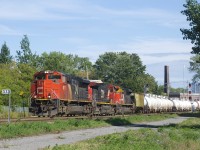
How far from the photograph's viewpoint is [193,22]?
101 ft

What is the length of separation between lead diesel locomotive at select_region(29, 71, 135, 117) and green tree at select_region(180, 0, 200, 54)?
14.3 m

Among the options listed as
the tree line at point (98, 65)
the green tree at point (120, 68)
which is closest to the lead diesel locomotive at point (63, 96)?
the tree line at point (98, 65)

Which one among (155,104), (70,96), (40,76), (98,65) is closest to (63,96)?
(70,96)

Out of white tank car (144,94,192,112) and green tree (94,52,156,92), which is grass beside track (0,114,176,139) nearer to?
white tank car (144,94,192,112)

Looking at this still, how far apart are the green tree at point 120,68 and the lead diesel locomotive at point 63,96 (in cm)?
9589

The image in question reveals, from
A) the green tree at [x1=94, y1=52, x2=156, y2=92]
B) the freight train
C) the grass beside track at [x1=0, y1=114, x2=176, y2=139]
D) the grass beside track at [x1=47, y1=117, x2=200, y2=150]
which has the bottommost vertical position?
the grass beside track at [x1=47, y1=117, x2=200, y2=150]

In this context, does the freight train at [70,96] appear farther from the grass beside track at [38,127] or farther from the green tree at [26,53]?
the green tree at [26,53]

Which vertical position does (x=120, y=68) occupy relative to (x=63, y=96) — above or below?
above

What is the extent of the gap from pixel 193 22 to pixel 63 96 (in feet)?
51.5

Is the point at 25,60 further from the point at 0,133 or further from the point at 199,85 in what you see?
the point at 0,133

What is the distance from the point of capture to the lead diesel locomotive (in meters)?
39.0

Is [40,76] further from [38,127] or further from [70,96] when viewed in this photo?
[38,127]

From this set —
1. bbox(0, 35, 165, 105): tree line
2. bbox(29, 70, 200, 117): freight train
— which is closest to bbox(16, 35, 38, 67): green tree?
bbox(0, 35, 165, 105): tree line

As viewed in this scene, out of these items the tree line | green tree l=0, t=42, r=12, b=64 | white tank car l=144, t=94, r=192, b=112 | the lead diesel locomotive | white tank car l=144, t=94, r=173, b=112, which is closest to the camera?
the lead diesel locomotive
